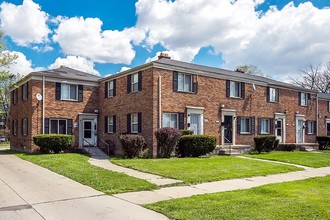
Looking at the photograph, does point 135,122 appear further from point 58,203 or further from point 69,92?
point 58,203

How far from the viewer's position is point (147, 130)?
19.0 metres

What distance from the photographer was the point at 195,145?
18.0 m

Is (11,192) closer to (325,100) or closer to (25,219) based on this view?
(25,219)

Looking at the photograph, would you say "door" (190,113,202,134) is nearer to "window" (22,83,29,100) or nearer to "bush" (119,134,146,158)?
"bush" (119,134,146,158)

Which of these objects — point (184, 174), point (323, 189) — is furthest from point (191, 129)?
point (323, 189)

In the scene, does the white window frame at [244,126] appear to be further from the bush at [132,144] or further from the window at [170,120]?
the bush at [132,144]

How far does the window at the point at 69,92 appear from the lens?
22797 millimetres

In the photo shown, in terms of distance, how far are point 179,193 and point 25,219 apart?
403cm

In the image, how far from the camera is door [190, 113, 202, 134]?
809 inches

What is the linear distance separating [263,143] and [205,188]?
13028mm

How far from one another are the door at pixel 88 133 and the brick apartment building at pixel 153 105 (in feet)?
0.24

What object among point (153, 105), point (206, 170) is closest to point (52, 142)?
point (153, 105)

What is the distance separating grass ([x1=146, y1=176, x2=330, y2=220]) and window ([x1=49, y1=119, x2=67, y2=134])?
54.5 ft

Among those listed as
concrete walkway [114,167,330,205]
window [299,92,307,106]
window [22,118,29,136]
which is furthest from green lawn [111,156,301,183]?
window [299,92,307,106]
